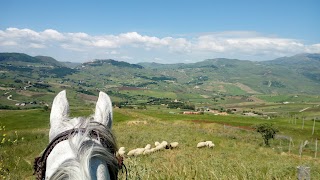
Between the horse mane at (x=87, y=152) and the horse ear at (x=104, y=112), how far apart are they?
0.07 m

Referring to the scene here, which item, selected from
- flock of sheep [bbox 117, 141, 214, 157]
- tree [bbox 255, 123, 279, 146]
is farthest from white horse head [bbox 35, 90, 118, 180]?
tree [bbox 255, 123, 279, 146]

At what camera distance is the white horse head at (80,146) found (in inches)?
61.5

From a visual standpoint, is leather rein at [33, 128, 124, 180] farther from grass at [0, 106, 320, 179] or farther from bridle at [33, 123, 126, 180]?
grass at [0, 106, 320, 179]

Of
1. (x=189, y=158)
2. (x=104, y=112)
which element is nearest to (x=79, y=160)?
(x=104, y=112)

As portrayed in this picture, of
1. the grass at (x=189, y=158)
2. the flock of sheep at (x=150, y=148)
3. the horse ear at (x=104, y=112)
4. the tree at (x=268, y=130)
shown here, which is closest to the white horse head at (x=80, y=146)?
the horse ear at (x=104, y=112)

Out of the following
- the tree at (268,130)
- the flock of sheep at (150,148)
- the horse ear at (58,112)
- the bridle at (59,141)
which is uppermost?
the horse ear at (58,112)

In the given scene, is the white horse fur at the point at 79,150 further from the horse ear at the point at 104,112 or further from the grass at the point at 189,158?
the grass at the point at 189,158

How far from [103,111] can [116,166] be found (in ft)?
1.41

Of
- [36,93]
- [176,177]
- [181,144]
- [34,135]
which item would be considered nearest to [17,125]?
[34,135]

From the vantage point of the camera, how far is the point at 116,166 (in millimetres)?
1967

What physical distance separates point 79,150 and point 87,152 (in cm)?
6

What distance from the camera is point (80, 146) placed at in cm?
171

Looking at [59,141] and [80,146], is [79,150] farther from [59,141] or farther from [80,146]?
[59,141]

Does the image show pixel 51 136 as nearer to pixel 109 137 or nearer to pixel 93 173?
pixel 109 137
